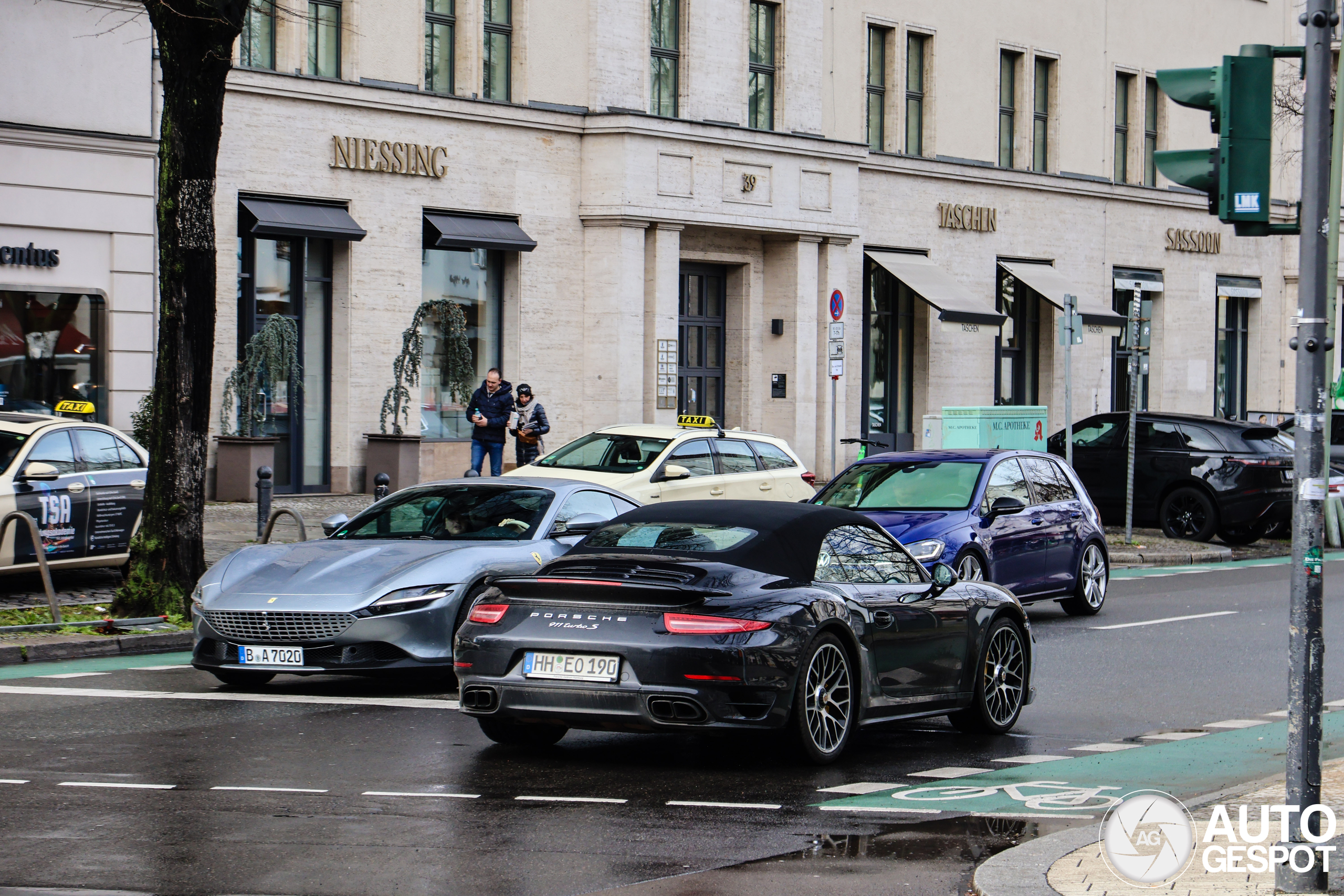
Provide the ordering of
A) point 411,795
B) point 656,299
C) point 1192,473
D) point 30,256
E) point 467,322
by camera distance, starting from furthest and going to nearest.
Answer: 1. point 656,299
2. point 467,322
3. point 1192,473
4. point 30,256
5. point 411,795

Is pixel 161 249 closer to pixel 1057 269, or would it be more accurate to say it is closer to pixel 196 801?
pixel 196 801

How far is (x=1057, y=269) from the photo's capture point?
1566 inches

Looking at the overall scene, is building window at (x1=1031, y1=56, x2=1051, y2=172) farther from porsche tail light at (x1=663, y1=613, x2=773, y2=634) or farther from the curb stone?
porsche tail light at (x1=663, y1=613, x2=773, y2=634)

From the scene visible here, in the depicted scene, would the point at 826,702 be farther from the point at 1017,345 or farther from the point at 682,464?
the point at 1017,345

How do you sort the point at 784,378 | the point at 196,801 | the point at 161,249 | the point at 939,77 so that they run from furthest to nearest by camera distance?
the point at 939,77 → the point at 784,378 → the point at 161,249 → the point at 196,801

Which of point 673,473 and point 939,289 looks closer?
point 673,473

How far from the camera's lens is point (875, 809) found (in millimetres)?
8008

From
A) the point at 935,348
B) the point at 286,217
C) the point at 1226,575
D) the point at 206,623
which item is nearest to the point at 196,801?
the point at 206,623

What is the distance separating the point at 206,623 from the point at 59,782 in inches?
123

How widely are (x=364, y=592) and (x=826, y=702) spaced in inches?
135

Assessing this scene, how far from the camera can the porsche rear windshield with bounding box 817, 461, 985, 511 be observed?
53.2ft

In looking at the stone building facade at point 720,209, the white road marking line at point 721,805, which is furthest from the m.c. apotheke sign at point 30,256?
the white road marking line at point 721,805

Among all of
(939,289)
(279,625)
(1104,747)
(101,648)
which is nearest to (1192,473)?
(939,289)

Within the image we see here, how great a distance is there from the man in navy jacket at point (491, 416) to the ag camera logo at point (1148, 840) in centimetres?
1880
